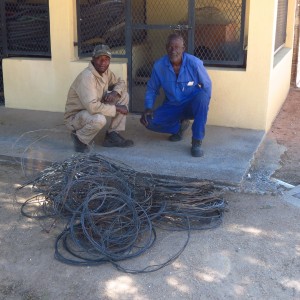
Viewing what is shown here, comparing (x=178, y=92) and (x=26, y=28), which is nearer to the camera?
(x=178, y=92)

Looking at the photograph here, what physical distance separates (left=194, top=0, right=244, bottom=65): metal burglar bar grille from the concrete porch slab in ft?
2.88

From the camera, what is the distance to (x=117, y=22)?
22.0 ft

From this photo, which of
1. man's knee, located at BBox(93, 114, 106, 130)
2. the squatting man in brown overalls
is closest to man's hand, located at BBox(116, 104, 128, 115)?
the squatting man in brown overalls

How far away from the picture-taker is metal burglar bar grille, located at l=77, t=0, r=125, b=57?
6686 mm

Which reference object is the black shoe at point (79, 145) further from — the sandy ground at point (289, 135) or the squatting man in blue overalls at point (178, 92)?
the sandy ground at point (289, 135)

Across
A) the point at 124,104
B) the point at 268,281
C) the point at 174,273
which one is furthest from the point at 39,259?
the point at 124,104

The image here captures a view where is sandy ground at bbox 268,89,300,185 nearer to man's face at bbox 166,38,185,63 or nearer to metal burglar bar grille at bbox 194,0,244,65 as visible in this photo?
metal burglar bar grille at bbox 194,0,244,65

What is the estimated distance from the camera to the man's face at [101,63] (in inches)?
203

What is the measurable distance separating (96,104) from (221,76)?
1.78m

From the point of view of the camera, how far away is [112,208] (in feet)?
12.7

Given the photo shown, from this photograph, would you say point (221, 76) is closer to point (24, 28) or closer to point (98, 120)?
point (98, 120)

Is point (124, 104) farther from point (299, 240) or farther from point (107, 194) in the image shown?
point (299, 240)

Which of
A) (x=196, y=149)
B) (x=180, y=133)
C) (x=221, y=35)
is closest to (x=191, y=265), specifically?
(x=196, y=149)

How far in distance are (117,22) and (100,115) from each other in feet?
6.61
